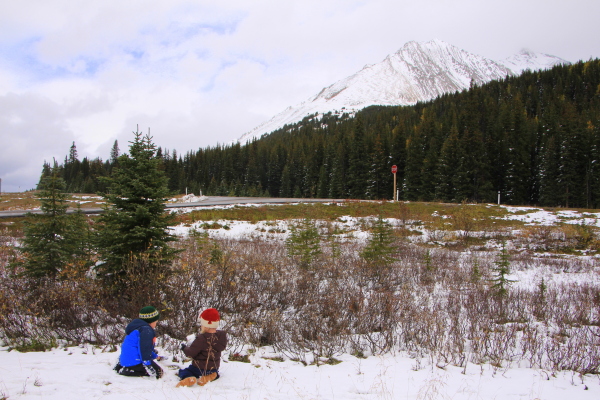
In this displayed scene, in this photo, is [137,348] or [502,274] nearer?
[137,348]

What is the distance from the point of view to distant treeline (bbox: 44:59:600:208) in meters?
41.5

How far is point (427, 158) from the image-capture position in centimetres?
4769

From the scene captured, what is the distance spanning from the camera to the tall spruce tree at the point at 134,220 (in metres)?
6.92

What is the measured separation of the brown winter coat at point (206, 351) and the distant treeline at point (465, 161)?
25229mm

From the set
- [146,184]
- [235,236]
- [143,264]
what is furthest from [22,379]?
[235,236]

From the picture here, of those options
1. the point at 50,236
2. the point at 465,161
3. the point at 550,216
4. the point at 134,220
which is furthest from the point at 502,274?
the point at 465,161

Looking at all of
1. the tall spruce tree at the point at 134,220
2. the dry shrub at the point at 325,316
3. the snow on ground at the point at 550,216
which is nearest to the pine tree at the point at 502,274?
the dry shrub at the point at 325,316

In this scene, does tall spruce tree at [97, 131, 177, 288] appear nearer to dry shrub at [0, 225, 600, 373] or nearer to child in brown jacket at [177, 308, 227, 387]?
dry shrub at [0, 225, 600, 373]

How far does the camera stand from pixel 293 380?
14.5 ft

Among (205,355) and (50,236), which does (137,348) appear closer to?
(205,355)

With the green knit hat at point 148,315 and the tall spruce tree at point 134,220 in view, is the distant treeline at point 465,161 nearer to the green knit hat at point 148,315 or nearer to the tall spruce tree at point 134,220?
the tall spruce tree at point 134,220

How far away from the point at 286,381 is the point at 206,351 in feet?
3.91

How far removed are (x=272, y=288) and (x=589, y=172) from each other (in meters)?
48.8

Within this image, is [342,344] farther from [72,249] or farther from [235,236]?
[235,236]
